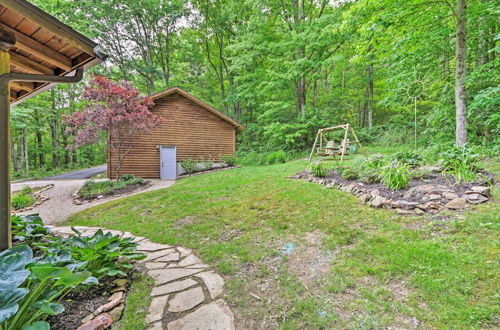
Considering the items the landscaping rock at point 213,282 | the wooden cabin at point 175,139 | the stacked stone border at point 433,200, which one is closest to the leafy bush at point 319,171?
the stacked stone border at point 433,200

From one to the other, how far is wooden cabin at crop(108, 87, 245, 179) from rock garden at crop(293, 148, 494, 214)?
854cm

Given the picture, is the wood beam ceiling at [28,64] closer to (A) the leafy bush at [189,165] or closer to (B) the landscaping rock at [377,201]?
(B) the landscaping rock at [377,201]

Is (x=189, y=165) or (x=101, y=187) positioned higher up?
(x=189, y=165)

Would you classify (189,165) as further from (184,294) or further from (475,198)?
(475,198)

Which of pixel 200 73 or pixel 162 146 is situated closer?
pixel 162 146

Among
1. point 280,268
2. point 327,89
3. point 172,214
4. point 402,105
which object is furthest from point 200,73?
point 280,268

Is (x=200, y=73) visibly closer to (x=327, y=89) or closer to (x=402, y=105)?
(x=327, y=89)

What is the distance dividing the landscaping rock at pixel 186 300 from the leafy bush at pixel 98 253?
1.88 ft

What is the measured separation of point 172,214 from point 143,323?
9.82 feet

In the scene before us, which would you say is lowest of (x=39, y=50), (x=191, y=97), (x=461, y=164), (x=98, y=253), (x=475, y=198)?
(x=98, y=253)

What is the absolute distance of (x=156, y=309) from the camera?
5.55 feet

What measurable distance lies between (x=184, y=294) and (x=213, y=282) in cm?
28

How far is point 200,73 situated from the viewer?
60.3 ft

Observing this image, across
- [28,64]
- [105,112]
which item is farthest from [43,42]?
[105,112]
